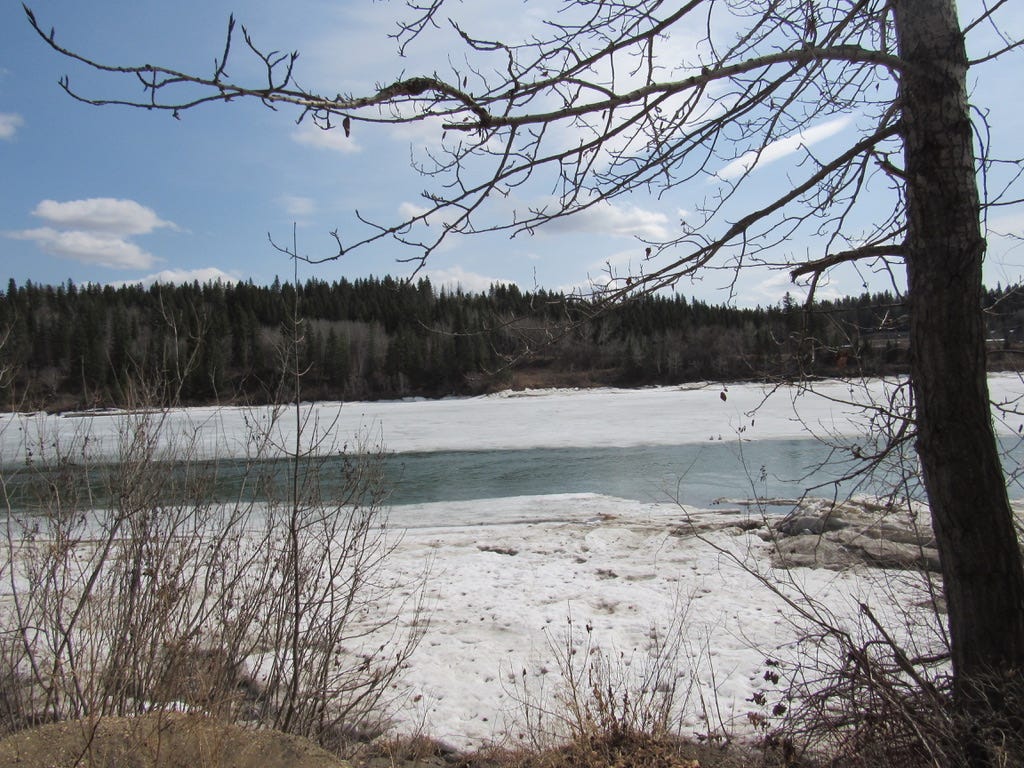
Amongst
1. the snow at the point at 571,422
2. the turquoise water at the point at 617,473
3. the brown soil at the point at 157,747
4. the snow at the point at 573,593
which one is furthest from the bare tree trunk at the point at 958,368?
the snow at the point at 571,422

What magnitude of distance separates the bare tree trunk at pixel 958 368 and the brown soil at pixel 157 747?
270 cm

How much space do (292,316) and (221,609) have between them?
1.84 m

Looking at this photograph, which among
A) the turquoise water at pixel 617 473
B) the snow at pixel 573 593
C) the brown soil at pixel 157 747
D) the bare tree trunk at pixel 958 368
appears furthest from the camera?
the turquoise water at pixel 617 473

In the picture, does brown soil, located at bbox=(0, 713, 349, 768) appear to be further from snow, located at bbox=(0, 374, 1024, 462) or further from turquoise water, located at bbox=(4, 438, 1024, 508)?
snow, located at bbox=(0, 374, 1024, 462)

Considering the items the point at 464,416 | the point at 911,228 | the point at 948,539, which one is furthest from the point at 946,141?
the point at 464,416

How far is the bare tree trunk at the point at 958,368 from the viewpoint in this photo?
111 inches

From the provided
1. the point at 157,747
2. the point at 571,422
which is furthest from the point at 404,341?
the point at 157,747

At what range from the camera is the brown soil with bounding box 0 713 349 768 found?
2590mm

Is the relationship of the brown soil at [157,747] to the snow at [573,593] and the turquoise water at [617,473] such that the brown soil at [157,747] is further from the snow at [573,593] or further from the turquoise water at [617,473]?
the turquoise water at [617,473]

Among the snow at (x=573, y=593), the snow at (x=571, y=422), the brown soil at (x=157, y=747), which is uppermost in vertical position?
the brown soil at (x=157, y=747)

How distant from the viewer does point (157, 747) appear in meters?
2.61

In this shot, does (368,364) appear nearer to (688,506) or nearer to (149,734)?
(688,506)

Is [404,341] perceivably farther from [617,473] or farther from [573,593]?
[573,593]

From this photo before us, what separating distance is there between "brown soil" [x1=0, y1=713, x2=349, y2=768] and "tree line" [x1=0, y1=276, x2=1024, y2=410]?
1.92 metres
